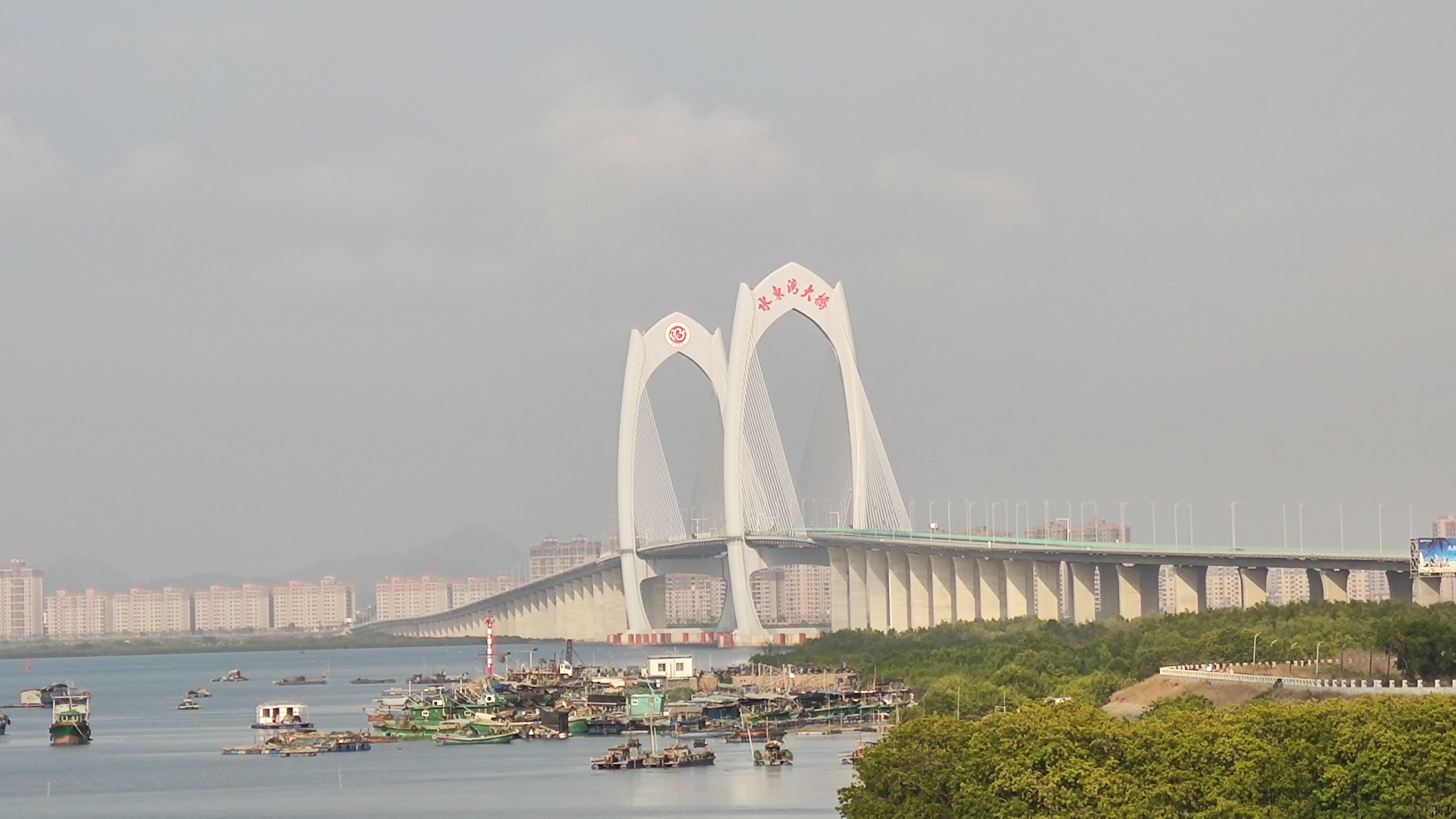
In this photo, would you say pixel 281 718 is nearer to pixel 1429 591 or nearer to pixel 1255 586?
pixel 1255 586

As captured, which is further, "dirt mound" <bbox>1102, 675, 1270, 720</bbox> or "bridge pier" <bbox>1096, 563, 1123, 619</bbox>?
"bridge pier" <bbox>1096, 563, 1123, 619</bbox>

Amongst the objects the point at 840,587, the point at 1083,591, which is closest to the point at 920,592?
the point at 840,587

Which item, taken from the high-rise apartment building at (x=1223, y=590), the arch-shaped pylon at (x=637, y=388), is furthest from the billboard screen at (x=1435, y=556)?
the high-rise apartment building at (x=1223, y=590)

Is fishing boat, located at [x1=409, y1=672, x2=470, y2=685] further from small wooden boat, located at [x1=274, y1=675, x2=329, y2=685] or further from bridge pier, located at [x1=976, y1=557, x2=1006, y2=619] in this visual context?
bridge pier, located at [x1=976, y1=557, x2=1006, y2=619]

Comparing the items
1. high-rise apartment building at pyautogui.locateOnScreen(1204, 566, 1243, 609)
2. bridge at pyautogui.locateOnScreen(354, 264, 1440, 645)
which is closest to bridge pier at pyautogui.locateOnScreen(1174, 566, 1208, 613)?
bridge at pyautogui.locateOnScreen(354, 264, 1440, 645)

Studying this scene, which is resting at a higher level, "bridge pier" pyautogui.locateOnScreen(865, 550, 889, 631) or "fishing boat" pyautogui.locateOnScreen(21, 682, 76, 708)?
"bridge pier" pyautogui.locateOnScreen(865, 550, 889, 631)

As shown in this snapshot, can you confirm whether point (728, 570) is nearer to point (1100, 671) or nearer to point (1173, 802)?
point (1100, 671)
